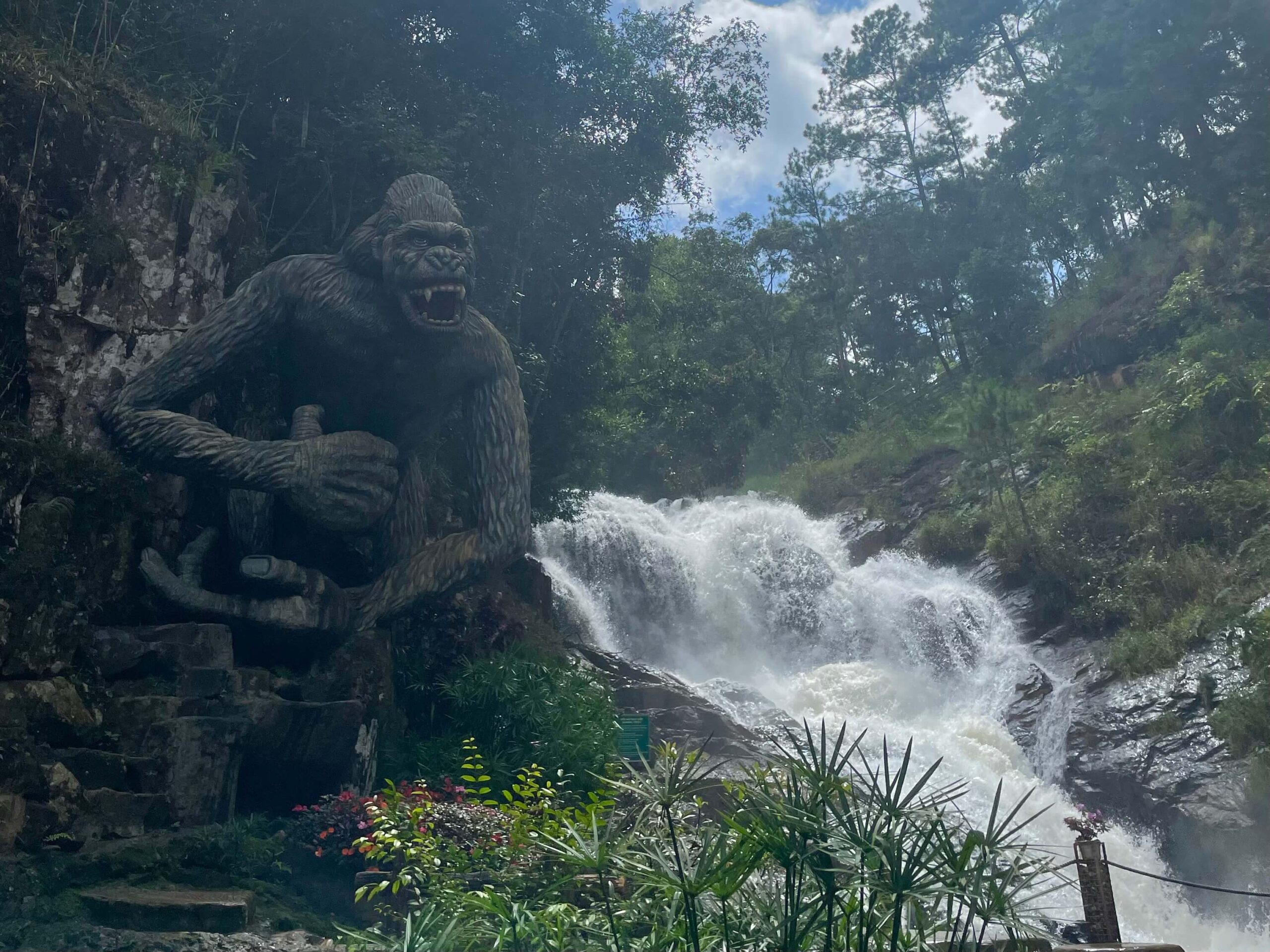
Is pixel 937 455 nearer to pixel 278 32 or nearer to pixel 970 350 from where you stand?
pixel 970 350

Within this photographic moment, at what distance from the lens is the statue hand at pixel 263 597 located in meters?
5.43

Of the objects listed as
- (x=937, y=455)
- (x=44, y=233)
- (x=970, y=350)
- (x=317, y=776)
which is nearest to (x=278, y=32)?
(x=44, y=233)

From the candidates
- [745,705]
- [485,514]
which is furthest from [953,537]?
[485,514]

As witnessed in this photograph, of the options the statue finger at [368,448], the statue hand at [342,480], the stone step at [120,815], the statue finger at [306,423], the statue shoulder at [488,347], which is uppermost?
the statue shoulder at [488,347]

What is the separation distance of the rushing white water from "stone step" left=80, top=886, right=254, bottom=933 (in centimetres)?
934

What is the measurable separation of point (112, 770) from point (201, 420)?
6.33 ft

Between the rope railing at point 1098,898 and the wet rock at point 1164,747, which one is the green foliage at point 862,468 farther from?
the rope railing at point 1098,898

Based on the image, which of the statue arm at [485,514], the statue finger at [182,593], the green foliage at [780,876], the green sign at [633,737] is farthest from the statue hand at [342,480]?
the green foliage at [780,876]

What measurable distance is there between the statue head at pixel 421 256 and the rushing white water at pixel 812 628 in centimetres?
819

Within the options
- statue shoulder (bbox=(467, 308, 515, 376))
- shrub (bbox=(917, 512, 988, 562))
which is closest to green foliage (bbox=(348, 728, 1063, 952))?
statue shoulder (bbox=(467, 308, 515, 376))

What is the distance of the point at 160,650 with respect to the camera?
5.24 meters

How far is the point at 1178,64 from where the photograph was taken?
71.1 feet

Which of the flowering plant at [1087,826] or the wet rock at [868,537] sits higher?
the wet rock at [868,537]

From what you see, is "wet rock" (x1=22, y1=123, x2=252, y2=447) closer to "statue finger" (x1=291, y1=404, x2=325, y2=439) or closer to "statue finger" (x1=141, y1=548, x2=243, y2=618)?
"statue finger" (x1=141, y1=548, x2=243, y2=618)
